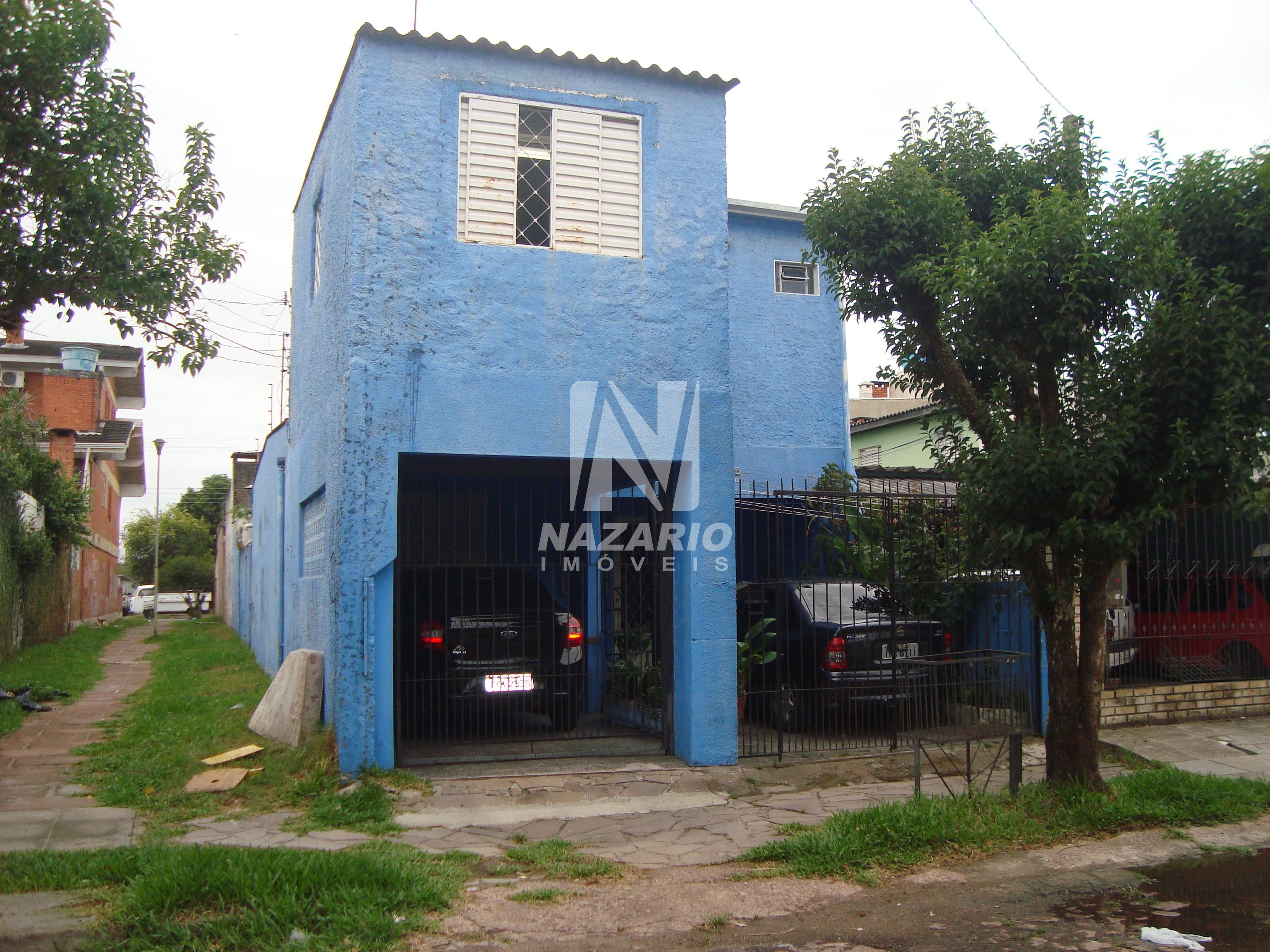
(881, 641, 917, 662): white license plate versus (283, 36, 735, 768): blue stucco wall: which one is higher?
(283, 36, 735, 768): blue stucco wall

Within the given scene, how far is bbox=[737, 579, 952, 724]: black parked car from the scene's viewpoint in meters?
8.87

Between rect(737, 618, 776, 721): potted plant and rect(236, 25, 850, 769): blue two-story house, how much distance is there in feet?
2.96

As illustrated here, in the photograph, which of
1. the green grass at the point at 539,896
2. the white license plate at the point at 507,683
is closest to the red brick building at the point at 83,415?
the white license plate at the point at 507,683

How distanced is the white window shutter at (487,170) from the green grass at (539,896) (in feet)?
16.5

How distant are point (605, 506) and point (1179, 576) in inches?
234

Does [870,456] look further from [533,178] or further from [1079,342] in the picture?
[1079,342]

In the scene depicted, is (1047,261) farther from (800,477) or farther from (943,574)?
(800,477)

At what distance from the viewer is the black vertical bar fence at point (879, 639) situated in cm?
858

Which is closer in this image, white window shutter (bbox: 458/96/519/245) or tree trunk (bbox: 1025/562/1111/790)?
tree trunk (bbox: 1025/562/1111/790)

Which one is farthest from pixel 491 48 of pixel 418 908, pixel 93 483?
pixel 93 483

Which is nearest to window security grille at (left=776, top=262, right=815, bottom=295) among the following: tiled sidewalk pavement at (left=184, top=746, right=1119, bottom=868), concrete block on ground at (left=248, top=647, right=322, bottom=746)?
tiled sidewalk pavement at (left=184, top=746, right=1119, bottom=868)

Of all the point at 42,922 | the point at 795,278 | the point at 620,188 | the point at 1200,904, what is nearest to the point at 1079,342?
the point at 1200,904

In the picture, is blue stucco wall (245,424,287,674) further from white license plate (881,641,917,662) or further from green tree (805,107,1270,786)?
green tree (805,107,1270,786)

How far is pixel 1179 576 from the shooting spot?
10.0 meters
